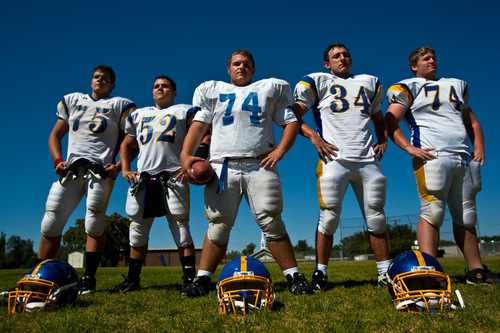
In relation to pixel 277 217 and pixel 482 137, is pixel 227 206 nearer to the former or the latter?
pixel 277 217

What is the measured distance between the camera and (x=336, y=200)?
3959mm

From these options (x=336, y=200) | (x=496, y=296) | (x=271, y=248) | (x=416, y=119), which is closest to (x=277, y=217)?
(x=271, y=248)

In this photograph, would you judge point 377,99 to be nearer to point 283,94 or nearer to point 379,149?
point 379,149

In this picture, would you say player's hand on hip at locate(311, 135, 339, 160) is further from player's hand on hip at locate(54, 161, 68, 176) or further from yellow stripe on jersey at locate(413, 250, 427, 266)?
player's hand on hip at locate(54, 161, 68, 176)

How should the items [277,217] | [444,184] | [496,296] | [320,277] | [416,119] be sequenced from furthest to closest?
[416,119]
[444,184]
[320,277]
[277,217]
[496,296]

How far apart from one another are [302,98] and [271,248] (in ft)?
5.70

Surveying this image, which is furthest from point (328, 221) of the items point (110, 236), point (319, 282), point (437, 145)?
point (110, 236)

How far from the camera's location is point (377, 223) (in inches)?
157

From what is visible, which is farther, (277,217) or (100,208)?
(100,208)

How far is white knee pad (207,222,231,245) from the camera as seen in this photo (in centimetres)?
372

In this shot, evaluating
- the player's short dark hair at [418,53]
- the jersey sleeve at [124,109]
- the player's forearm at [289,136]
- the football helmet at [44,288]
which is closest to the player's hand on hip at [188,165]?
the player's forearm at [289,136]

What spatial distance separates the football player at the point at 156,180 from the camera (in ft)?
14.0

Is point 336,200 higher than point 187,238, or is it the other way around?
point 336,200

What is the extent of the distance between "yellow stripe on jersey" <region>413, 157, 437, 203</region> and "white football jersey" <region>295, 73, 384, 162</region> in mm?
720
